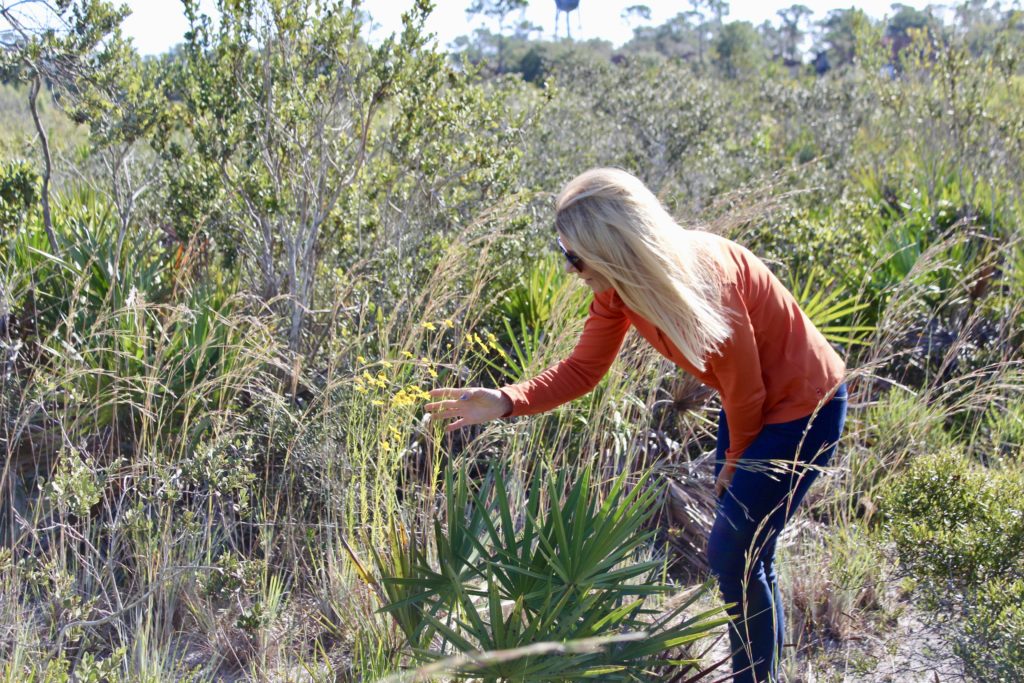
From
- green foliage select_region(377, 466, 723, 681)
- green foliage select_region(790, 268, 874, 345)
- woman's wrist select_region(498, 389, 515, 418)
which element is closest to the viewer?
green foliage select_region(377, 466, 723, 681)

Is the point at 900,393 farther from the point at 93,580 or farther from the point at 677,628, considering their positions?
the point at 93,580

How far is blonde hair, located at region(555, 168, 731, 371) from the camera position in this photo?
2.32 metres

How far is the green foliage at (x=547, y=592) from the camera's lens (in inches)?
89.4

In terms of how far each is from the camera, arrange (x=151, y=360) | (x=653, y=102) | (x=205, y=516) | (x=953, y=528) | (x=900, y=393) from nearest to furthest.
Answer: (x=953, y=528)
(x=205, y=516)
(x=151, y=360)
(x=900, y=393)
(x=653, y=102)

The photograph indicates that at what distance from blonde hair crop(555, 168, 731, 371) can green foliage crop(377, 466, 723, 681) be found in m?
0.44

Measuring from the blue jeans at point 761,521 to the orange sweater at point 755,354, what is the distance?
0.07 metres

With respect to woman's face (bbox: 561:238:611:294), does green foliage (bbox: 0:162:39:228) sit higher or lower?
higher

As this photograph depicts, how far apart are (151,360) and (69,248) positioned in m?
0.77

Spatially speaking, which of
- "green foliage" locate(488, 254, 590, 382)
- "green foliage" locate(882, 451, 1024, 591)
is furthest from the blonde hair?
"green foliage" locate(488, 254, 590, 382)

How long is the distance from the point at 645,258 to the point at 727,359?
0.38 metres

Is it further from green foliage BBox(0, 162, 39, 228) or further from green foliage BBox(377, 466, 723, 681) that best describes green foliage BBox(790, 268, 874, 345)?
green foliage BBox(0, 162, 39, 228)

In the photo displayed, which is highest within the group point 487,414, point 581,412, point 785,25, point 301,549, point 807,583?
point 785,25

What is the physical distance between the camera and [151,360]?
12.0ft

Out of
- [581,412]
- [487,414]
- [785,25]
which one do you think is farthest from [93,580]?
[785,25]
